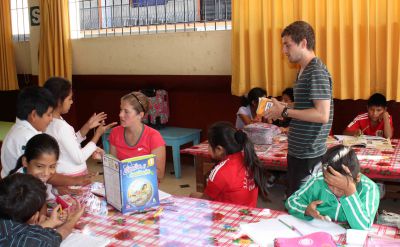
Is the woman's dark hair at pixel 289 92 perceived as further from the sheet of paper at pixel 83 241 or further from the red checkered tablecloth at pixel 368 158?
the sheet of paper at pixel 83 241

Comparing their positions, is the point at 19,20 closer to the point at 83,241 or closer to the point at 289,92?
the point at 289,92

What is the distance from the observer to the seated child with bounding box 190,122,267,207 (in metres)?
2.30

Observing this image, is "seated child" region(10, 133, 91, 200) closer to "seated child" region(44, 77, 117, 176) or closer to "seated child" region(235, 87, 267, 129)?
"seated child" region(44, 77, 117, 176)

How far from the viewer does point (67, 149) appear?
269 cm

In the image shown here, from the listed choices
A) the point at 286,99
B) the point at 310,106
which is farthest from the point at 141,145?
the point at 286,99

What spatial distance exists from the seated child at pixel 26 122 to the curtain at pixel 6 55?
14.6 feet

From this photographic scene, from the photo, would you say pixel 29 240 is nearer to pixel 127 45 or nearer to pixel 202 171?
pixel 202 171

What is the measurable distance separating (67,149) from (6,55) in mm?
4550

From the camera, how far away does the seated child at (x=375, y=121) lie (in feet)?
12.4

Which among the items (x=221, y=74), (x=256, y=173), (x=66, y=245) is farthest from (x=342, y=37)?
(x=66, y=245)

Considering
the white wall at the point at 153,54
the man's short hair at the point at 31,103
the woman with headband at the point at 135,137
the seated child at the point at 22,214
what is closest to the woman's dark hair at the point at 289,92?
the white wall at the point at 153,54

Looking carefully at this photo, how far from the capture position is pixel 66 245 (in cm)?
171

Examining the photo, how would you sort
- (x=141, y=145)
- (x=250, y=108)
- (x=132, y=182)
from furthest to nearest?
(x=250, y=108)
(x=141, y=145)
(x=132, y=182)

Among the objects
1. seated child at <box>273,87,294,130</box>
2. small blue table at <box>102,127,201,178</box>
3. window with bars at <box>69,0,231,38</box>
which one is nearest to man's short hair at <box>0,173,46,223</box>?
seated child at <box>273,87,294,130</box>
